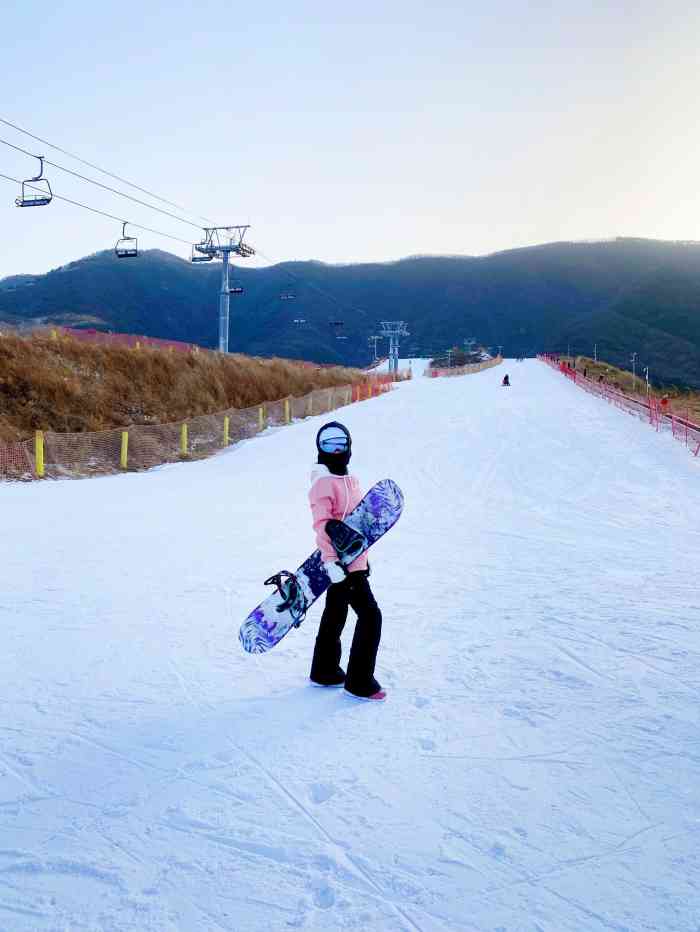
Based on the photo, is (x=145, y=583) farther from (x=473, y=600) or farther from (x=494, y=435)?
(x=494, y=435)

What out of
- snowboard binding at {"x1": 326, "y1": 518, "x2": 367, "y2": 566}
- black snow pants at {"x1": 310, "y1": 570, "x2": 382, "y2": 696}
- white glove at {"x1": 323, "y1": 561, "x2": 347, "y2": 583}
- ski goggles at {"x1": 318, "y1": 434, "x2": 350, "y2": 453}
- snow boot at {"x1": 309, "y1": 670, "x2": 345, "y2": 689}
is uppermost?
ski goggles at {"x1": 318, "y1": 434, "x2": 350, "y2": 453}

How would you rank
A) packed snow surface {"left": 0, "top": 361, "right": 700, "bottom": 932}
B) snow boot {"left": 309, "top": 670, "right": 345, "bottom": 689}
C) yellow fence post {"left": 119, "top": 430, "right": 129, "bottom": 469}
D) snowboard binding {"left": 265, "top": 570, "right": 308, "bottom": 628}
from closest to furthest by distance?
packed snow surface {"left": 0, "top": 361, "right": 700, "bottom": 932} < snowboard binding {"left": 265, "top": 570, "right": 308, "bottom": 628} < snow boot {"left": 309, "top": 670, "right": 345, "bottom": 689} < yellow fence post {"left": 119, "top": 430, "right": 129, "bottom": 469}

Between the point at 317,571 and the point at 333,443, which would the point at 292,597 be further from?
the point at 333,443

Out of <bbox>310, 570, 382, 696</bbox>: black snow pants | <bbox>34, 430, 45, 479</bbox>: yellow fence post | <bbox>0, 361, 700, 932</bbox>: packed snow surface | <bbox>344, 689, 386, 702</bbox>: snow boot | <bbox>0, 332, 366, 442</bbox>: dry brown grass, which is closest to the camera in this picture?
<bbox>0, 361, 700, 932</bbox>: packed snow surface

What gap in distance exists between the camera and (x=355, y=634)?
15.2 feet

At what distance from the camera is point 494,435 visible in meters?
24.0

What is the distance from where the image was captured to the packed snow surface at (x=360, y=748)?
2766mm

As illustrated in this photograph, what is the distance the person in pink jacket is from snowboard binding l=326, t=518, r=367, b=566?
0.21 feet

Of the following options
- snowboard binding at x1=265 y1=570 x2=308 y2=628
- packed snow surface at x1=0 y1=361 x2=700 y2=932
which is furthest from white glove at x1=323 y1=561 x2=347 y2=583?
packed snow surface at x1=0 y1=361 x2=700 y2=932

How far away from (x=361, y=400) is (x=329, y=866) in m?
36.5

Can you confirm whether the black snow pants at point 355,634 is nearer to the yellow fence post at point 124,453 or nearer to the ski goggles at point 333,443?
the ski goggles at point 333,443

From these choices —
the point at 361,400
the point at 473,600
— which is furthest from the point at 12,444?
the point at 361,400

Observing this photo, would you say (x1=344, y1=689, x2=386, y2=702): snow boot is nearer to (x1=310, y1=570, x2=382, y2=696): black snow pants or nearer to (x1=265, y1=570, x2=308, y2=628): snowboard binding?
(x1=310, y1=570, x2=382, y2=696): black snow pants

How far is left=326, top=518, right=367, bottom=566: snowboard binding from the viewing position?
4.35 m
